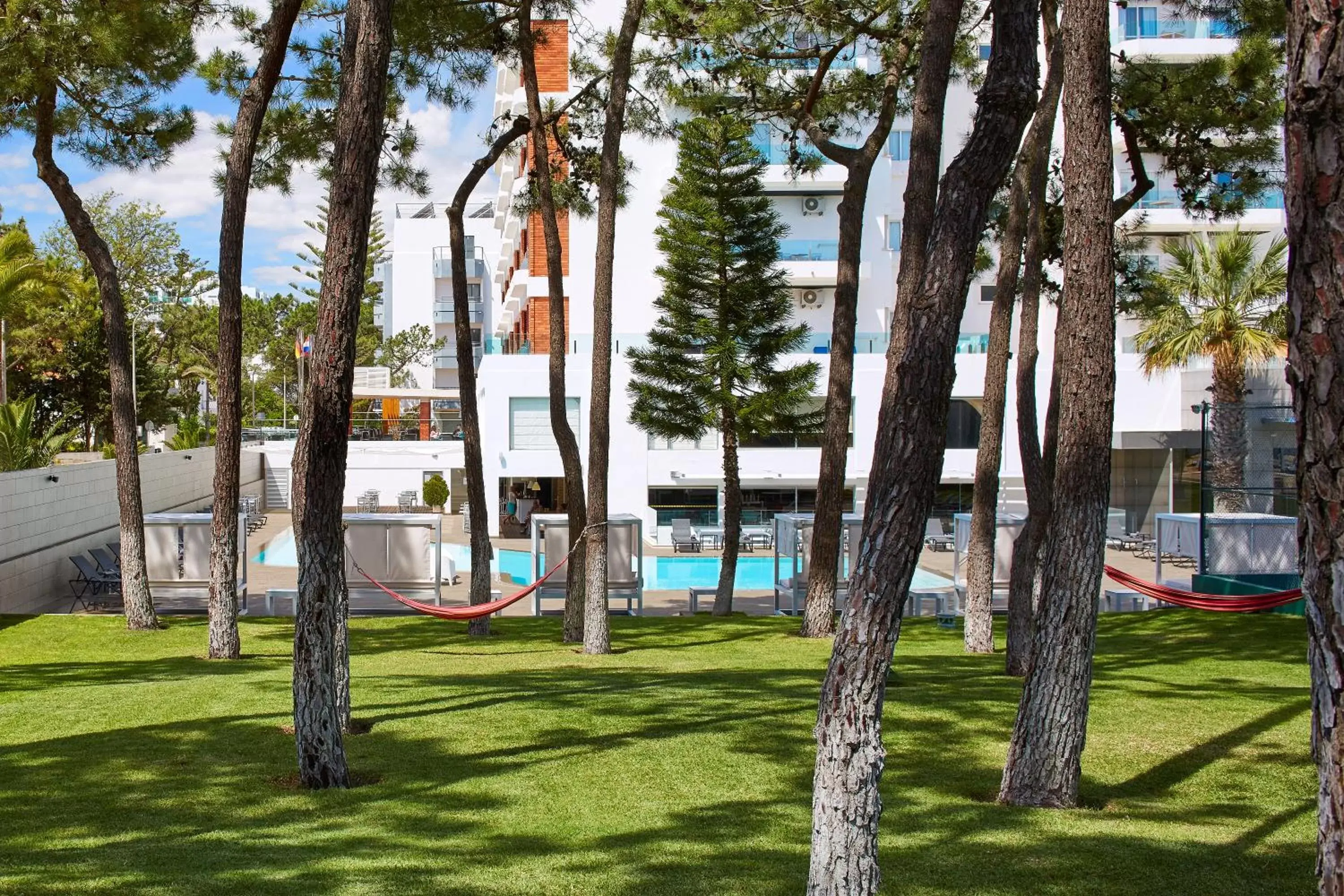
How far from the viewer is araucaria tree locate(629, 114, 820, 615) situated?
69.3 feet

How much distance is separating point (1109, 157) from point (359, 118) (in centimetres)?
383

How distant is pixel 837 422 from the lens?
1345cm

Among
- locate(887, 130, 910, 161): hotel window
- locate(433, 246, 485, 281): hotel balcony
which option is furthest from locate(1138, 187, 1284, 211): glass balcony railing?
locate(433, 246, 485, 281): hotel balcony

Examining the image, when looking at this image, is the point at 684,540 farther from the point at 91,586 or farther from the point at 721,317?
the point at 91,586

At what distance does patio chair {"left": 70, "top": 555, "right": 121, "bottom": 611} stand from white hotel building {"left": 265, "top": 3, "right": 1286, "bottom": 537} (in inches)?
525

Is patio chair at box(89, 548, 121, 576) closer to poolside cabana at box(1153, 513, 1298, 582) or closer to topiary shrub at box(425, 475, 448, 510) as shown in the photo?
poolside cabana at box(1153, 513, 1298, 582)

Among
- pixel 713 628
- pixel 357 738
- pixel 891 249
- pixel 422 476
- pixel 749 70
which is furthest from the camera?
pixel 422 476

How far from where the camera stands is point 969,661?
11203mm

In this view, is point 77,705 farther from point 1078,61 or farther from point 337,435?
point 1078,61

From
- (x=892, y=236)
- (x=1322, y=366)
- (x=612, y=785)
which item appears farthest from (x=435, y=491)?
(x=1322, y=366)

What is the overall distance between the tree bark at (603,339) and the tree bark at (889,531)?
7512 millimetres

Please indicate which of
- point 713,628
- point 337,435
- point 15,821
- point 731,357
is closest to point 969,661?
point 713,628

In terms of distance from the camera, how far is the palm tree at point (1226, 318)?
2461cm

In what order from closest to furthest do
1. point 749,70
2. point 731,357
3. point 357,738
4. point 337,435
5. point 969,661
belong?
point 337,435 → point 357,738 → point 969,661 → point 749,70 → point 731,357
